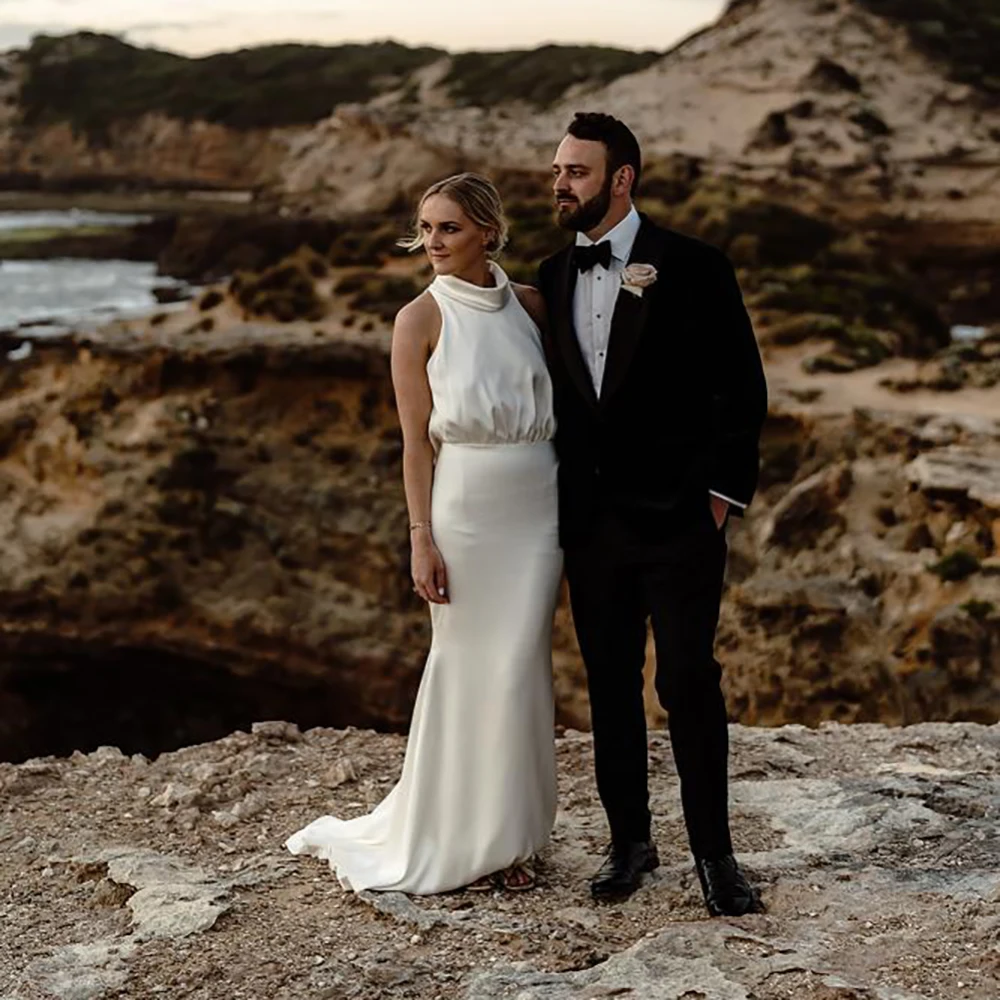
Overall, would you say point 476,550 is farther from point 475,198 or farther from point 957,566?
point 957,566

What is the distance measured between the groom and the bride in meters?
0.15

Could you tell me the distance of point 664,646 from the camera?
12.8 ft

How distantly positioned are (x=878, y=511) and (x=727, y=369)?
35.1 feet

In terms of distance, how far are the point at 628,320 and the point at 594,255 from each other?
0.66ft

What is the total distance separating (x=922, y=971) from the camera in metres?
3.56

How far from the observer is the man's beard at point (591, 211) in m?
3.89

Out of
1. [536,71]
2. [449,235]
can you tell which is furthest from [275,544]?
[536,71]

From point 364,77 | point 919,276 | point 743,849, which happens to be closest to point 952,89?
point 919,276

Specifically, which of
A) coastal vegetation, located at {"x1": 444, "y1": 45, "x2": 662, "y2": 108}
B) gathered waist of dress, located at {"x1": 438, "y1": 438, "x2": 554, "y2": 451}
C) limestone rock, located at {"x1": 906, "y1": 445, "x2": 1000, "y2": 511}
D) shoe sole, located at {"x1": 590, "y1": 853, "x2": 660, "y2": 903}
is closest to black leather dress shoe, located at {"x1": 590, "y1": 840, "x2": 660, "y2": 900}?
shoe sole, located at {"x1": 590, "y1": 853, "x2": 660, "y2": 903}

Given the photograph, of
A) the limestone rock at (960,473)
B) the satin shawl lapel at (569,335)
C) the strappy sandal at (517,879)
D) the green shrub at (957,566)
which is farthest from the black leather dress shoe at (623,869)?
the limestone rock at (960,473)

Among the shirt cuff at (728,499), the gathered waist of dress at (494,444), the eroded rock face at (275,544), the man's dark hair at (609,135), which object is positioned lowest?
the eroded rock face at (275,544)

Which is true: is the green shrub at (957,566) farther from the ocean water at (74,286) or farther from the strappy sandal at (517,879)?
the ocean water at (74,286)

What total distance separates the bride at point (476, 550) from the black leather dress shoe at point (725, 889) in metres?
0.51

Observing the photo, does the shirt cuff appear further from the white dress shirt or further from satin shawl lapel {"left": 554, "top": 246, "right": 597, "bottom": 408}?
satin shawl lapel {"left": 554, "top": 246, "right": 597, "bottom": 408}
